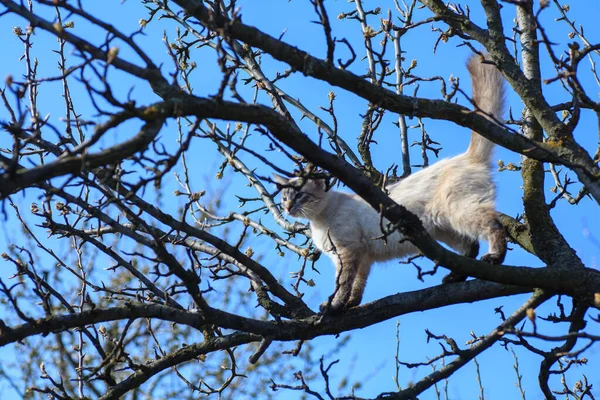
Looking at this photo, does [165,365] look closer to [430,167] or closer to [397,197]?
[397,197]

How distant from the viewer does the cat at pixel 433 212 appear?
191 inches

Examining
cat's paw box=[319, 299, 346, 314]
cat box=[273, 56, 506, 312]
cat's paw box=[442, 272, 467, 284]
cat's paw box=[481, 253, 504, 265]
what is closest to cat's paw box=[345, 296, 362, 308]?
cat box=[273, 56, 506, 312]

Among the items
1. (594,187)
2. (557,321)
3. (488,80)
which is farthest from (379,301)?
(488,80)

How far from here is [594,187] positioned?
144 inches

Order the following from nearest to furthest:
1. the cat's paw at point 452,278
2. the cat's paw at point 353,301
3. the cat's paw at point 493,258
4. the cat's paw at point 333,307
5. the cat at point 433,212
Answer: the cat's paw at point 333,307 < the cat's paw at point 452,278 < the cat's paw at point 493,258 < the cat at point 433,212 < the cat's paw at point 353,301

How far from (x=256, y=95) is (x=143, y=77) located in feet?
8.47

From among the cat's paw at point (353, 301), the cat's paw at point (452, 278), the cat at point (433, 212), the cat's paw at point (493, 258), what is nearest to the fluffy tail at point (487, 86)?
the cat at point (433, 212)

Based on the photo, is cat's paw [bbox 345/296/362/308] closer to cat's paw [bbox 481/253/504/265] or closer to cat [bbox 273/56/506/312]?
cat [bbox 273/56/506/312]

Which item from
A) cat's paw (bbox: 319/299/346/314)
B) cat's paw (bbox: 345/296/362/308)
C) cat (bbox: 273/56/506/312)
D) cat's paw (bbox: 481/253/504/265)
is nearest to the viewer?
cat's paw (bbox: 319/299/346/314)

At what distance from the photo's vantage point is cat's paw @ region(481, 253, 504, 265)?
14.9 feet

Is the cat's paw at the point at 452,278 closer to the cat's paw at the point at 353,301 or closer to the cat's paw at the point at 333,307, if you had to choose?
the cat's paw at the point at 333,307

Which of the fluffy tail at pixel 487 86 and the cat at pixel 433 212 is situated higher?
the fluffy tail at pixel 487 86

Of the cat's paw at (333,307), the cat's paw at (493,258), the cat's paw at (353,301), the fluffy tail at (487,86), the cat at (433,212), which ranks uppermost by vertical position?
the fluffy tail at (487,86)

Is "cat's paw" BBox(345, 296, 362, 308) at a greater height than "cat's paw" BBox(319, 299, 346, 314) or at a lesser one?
greater
